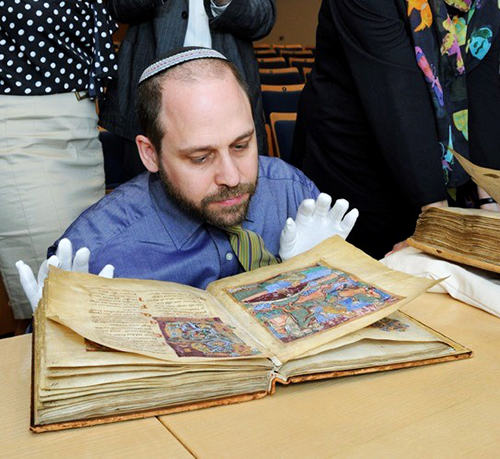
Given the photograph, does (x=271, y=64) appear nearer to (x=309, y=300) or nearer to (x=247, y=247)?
(x=247, y=247)

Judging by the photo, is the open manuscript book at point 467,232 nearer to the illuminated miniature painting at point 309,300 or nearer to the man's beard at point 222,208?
the illuminated miniature painting at point 309,300

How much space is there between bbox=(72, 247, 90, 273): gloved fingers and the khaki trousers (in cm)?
67

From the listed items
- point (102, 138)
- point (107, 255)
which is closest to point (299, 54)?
point (102, 138)

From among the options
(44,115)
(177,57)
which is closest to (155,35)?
(44,115)

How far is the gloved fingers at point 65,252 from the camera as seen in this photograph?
1089 millimetres

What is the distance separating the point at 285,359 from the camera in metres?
0.75

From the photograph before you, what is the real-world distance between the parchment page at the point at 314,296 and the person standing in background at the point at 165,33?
3.08ft

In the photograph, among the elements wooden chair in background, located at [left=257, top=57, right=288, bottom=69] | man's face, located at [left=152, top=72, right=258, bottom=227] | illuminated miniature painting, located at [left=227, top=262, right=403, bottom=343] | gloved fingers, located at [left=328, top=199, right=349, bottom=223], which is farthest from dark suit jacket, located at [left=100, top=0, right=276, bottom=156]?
wooden chair in background, located at [left=257, top=57, right=288, bottom=69]

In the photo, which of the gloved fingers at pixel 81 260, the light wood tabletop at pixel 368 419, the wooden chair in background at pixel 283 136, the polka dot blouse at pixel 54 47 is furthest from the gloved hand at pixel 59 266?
the wooden chair in background at pixel 283 136

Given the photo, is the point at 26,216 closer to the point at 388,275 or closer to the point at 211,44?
the point at 211,44

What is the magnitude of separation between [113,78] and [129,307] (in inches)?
46.5

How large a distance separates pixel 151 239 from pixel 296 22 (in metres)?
12.4

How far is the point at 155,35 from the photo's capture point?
1811 mm

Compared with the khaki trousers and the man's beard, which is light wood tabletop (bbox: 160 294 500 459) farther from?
the khaki trousers
